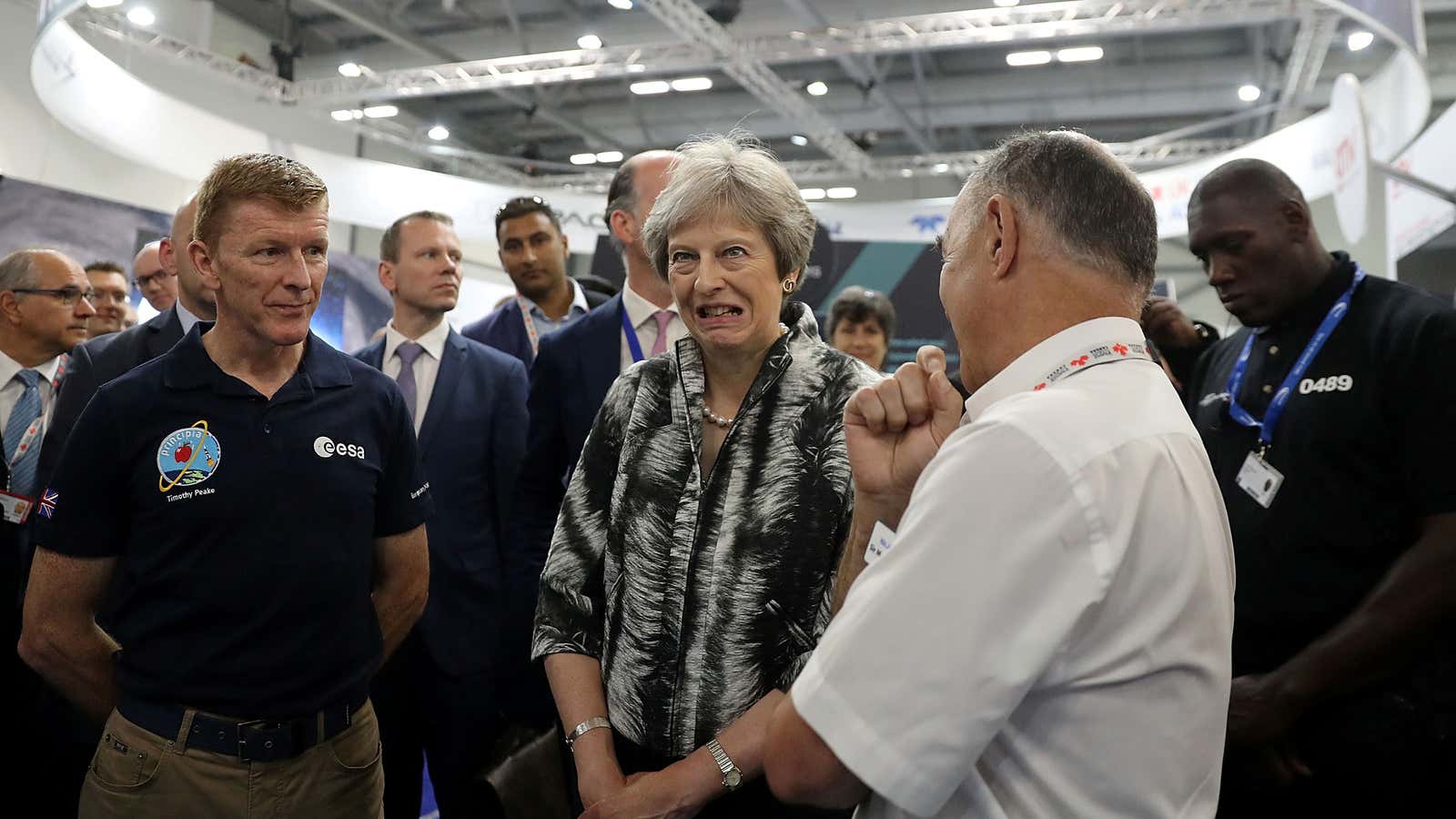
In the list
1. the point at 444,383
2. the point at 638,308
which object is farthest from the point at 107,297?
the point at 638,308

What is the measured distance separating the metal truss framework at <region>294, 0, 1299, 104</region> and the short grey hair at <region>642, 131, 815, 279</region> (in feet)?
25.8

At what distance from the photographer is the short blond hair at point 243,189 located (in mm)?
1854

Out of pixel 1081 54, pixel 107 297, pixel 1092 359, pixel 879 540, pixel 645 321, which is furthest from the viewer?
pixel 1081 54

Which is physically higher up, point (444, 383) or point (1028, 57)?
point (1028, 57)

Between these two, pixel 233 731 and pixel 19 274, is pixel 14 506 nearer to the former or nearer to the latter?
pixel 19 274

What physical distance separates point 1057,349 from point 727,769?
821mm

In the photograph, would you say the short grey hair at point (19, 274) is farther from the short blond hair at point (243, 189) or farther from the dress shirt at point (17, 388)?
the short blond hair at point (243, 189)

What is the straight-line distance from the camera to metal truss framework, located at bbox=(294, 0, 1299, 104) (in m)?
8.47

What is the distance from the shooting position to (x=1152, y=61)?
38.3ft

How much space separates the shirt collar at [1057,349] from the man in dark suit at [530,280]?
9.40 ft

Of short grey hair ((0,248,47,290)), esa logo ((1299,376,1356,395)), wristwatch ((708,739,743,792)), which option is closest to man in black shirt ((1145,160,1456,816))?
esa logo ((1299,376,1356,395))

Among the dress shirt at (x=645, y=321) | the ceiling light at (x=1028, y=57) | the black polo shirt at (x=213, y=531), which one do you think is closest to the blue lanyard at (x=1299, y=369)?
the dress shirt at (x=645, y=321)

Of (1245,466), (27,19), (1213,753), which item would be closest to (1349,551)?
(1245,466)

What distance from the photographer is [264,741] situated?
1744mm
